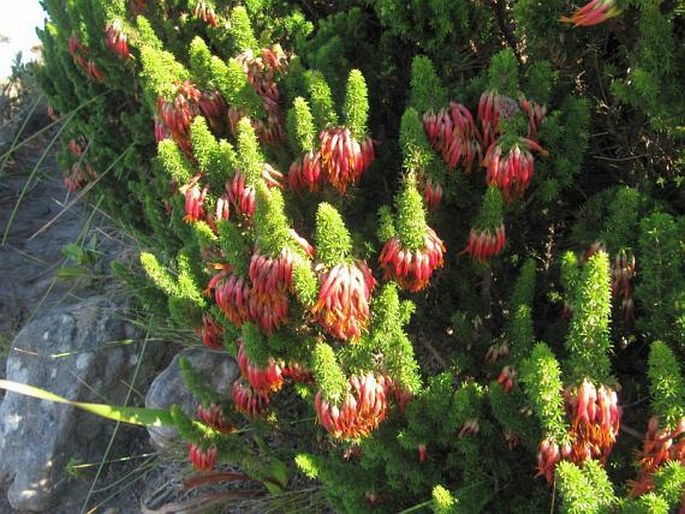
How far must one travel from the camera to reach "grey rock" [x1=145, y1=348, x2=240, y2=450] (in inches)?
142

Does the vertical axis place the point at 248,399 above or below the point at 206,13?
below

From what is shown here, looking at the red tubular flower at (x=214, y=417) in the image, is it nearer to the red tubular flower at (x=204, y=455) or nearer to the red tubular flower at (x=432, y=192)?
the red tubular flower at (x=204, y=455)

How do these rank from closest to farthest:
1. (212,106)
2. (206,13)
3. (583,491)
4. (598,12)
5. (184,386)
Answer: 1. (583,491)
2. (598,12)
3. (212,106)
4. (206,13)
5. (184,386)

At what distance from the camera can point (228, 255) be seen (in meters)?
2.29

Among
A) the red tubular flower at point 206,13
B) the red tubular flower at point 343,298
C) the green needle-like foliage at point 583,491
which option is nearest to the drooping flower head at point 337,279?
the red tubular flower at point 343,298

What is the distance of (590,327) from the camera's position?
188 centimetres

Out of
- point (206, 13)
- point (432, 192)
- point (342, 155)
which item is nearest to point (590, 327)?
point (432, 192)

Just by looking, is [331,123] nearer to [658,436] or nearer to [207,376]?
[658,436]

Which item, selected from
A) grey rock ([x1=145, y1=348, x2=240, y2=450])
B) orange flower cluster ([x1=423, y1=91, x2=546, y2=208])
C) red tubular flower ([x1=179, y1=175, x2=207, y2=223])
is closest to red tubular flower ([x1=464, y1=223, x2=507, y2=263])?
orange flower cluster ([x1=423, y1=91, x2=546, y2=208])

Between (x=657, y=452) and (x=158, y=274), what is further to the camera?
(x=158, y=274)

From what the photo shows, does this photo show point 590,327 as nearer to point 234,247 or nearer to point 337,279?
point 337,279

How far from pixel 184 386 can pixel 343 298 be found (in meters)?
1.89

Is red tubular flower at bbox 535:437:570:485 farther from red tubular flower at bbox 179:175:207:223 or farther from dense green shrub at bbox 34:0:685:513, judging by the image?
red tubular flower at bbox 179:175:207:223

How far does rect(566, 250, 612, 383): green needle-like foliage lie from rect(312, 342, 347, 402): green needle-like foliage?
64cm
